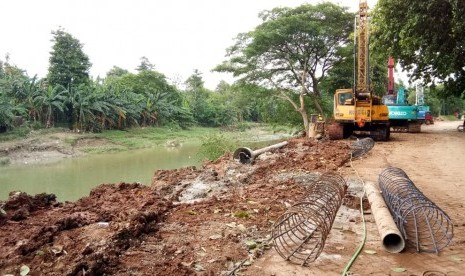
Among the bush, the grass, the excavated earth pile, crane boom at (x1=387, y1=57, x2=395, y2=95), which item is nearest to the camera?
the excavated earth pile

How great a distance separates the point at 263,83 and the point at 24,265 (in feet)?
65.2

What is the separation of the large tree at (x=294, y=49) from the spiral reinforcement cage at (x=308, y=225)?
1529 cm

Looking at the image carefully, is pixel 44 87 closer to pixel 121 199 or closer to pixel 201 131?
pixel 201 131

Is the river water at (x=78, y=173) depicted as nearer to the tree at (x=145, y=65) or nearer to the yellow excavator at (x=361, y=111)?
the yellow excavator at (x=361, y=111)

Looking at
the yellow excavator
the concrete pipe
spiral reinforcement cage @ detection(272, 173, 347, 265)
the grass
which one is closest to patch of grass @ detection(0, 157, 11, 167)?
the grass

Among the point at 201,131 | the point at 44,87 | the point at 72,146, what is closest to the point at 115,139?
the point at 72,146

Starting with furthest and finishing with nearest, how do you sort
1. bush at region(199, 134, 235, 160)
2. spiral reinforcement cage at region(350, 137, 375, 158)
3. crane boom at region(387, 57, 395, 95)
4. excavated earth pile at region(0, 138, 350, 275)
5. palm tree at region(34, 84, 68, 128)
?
palm tree at region(34, 84, 68, 128)
bush at region(199, 134, 235, 160)
crane boom at region(387, 57, 395, 95)
spiral reinforcement cage at region(350, 137, 375, 158)
excavated earth pile at region(0, 138, 350, 275)

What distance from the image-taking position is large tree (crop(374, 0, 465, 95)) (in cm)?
1479

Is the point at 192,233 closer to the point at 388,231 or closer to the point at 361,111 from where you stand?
the point at 388,231

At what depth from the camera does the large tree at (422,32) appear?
1479cm

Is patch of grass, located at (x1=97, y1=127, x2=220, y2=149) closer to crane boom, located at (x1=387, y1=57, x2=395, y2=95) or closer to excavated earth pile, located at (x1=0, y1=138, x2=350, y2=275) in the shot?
crane boom, located at (x1=387, y1=57, x2=395, y2=95)

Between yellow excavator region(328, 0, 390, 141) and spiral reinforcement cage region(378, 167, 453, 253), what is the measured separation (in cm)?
890

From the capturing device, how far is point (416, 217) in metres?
4.98

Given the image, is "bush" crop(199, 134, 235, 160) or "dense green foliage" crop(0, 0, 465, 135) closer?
"dense green foliage" crop(0, 0, 465, 135)
